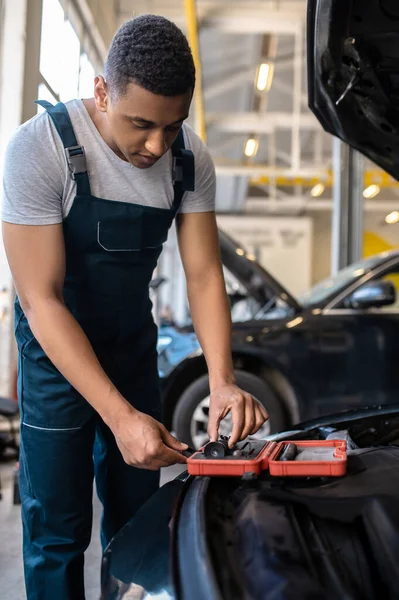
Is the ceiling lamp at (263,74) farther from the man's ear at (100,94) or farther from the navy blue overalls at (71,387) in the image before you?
the man's ear at (100,94)

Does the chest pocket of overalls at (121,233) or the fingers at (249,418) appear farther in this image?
the chest pocket of overalls at (121,233)

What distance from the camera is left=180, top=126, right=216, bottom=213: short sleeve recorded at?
1547 mm

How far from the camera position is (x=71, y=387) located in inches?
53.9

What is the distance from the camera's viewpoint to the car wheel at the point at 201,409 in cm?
388

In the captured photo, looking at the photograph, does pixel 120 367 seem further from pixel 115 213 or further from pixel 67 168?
pixel 67 168

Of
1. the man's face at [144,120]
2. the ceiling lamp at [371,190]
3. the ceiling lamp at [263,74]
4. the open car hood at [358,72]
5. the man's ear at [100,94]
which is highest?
the ceiling lamp at [263,74]

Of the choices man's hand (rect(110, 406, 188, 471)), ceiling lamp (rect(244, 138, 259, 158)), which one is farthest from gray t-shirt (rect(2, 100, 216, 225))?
ceiling lamp (rect(244, 138, 259, 158))

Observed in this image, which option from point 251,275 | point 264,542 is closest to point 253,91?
point 251,275

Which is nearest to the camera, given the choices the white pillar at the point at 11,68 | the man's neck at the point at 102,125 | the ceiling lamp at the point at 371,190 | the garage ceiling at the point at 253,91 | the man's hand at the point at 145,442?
the man's hand at the point at 145,442

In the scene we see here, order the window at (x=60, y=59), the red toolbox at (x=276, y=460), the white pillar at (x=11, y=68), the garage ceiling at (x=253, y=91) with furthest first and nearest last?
the garage ceiling at (x=253, y=91), the white pillar at (x=11, y=68), the window at (x=60, y=59), the red toolbox at (x=276, y=460)

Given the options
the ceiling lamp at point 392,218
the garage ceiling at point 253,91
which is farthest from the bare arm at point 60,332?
the ceiling lamp at point 392,218

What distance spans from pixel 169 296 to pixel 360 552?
1724cm

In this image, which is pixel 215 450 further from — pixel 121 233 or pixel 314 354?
pixel 314 354

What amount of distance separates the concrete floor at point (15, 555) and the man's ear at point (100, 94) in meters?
0.89
